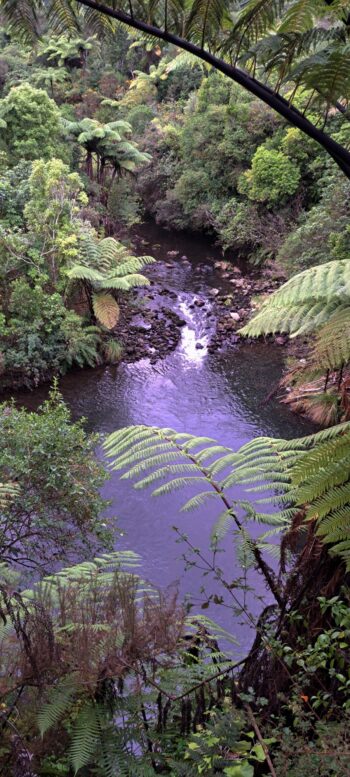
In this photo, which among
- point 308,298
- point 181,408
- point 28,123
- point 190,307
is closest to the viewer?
point 308,298

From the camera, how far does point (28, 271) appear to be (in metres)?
9.34

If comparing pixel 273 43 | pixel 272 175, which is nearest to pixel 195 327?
pixel 272 175

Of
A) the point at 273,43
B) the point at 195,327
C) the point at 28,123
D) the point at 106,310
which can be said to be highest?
the point at 28,123

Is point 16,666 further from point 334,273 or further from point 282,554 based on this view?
point 334,273

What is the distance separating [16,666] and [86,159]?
14.6m

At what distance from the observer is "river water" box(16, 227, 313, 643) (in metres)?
6.14

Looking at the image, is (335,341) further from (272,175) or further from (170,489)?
(272,175)

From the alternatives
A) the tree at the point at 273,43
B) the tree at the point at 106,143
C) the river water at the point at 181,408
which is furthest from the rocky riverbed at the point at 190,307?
the tree at the point at 273,43

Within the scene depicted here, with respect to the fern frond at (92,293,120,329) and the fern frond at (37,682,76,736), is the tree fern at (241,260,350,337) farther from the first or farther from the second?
the fern frond at (92,293,120,329)

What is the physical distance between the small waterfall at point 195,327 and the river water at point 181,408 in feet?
0.06

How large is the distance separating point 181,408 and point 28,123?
7044 mm

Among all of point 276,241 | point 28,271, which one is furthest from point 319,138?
point 276,241

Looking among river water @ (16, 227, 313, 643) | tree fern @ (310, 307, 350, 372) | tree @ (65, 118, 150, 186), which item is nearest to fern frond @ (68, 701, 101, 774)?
tree fern @ (310, 307, 350, 372)

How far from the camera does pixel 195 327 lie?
11180 mm
